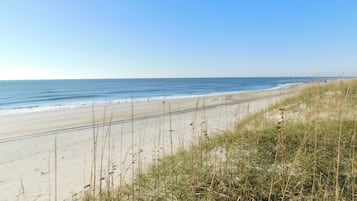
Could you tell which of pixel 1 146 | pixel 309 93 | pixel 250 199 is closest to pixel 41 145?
pixel 1 146

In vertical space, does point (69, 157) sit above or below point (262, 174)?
below

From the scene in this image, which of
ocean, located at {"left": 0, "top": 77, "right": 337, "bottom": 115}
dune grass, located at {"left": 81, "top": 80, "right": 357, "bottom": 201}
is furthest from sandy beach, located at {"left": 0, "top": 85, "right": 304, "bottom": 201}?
ocean, located at {"left": 0, "top": 77, "right": 337, "bottom": 115}

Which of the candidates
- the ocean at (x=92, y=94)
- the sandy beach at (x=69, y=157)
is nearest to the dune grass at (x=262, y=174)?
the sandy beach at (x=69, y=157)

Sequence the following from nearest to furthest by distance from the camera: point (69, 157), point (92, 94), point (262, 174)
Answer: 1. point (262, 174)
2. point (69, 157)
3. point (92, 94)

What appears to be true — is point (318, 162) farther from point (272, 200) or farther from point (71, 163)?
point (71, 163)

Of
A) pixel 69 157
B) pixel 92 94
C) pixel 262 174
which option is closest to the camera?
pixel 262 174

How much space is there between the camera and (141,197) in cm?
276

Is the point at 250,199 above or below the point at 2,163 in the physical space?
above

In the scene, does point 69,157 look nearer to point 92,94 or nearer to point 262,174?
point 262,174

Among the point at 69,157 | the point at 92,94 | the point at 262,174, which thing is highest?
the point at 262,174

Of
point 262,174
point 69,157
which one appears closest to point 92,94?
point 69,157

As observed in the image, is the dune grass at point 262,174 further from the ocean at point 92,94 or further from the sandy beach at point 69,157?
the ocean at point 92,94

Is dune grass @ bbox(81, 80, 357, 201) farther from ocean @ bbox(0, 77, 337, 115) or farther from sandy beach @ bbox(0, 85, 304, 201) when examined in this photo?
ocean @ bbox(0, 77, 337, 115)

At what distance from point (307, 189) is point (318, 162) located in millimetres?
605
